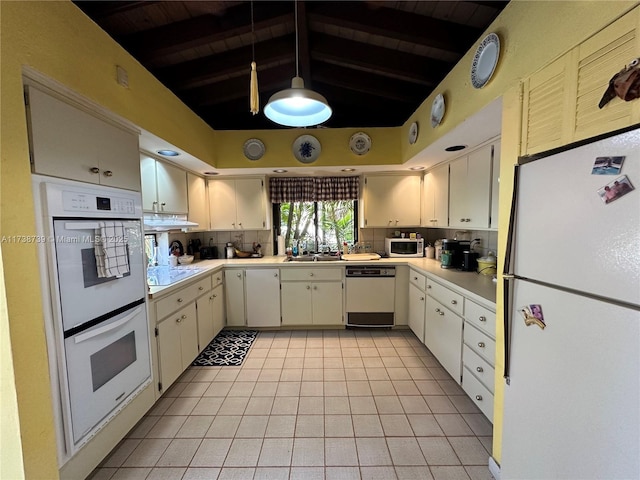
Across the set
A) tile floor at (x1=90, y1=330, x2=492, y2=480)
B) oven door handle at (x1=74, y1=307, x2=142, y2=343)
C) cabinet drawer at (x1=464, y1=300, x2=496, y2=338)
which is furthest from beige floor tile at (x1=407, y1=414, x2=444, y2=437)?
oven door handle at (x1=74, y1=307, x2=142, y2=343)

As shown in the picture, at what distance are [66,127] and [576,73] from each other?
2.25 meters

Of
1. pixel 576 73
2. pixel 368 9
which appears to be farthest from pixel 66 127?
pixel 576 73

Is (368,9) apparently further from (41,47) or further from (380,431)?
(380,431)

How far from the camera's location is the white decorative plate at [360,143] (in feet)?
10.2

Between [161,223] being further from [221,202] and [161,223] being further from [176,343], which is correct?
[221,202]

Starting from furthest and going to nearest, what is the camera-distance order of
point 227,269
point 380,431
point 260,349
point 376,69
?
point 227,269
point 260,349
point 376,69
point 380,431

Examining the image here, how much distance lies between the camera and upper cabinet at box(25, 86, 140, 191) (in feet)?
3.80

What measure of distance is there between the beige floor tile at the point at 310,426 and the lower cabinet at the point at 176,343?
1108 mm

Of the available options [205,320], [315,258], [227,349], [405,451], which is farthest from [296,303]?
[405,451]

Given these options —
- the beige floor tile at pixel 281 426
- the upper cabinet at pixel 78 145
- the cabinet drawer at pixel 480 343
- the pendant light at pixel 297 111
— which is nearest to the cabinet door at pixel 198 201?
the upper cabinet at pixel 78 145

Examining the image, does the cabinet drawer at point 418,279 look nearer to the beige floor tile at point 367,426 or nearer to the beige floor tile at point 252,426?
the beige floor tile at point 367,426

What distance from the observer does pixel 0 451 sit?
3.37 ft

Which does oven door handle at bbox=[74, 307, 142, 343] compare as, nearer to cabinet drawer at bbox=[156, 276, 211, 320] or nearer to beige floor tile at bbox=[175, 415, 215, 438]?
cabinet drawer at bbox=[156, 276, 211, 320]

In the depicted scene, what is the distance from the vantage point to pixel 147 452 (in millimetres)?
1617
